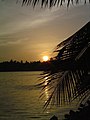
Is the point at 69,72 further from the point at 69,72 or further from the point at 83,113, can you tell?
the point at 83,113

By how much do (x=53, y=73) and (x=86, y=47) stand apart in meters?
0.56

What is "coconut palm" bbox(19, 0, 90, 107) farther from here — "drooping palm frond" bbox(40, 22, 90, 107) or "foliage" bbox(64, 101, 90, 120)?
"foliage" bbox(64, 101, 90, 120)

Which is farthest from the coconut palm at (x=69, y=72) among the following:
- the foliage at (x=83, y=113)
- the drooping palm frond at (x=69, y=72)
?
the foliage at (x=83, y=113)

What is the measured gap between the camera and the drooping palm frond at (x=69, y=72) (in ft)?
12.3

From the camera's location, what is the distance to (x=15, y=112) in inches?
1662

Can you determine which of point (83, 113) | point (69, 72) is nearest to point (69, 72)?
point (69, 72)

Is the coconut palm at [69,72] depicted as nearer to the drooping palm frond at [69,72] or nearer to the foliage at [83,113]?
the drooping palm frond at [69,72]

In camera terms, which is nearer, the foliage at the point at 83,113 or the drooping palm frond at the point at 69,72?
the drooping palm frond at the point at 69,72

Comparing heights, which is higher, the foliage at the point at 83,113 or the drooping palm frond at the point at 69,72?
the drooping palm frond at the point at 69,72

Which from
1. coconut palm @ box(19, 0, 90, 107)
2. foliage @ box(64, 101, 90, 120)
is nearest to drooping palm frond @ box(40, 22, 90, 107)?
coconut palm @ box(19, 0, 90, 107)

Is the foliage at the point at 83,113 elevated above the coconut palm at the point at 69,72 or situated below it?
below

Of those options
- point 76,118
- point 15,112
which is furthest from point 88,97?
point 15,112

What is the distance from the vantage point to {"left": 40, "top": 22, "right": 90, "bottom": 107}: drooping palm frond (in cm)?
375

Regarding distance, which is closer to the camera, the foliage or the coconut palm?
the coconut palm
